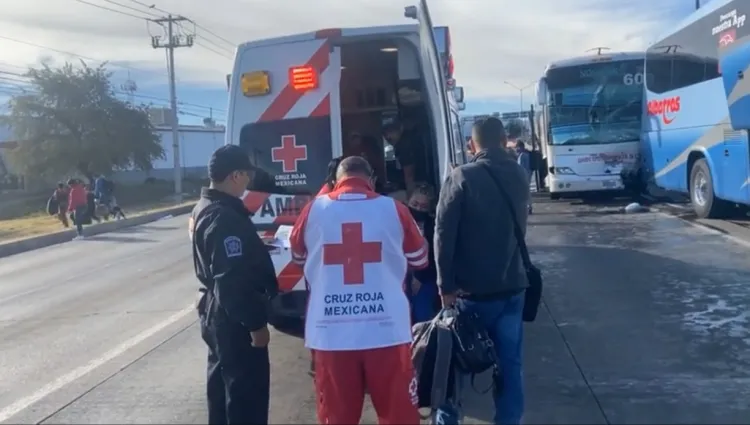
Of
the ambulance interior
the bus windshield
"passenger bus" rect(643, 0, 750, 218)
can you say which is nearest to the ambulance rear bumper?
the ambulance interior

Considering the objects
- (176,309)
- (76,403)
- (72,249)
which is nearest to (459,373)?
(76,403)

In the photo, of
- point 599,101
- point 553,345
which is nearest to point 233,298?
point 553,345

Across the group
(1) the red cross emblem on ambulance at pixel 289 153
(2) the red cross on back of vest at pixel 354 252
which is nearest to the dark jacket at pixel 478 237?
(2) the red cross on back of vest at pixel 354 252

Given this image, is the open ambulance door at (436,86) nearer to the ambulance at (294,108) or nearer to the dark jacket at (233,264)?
the ambulance at (294,108)

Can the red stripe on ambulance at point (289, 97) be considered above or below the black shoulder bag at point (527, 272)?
above

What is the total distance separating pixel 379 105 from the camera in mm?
10125

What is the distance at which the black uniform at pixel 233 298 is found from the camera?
466cm

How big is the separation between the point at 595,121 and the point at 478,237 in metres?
16.6

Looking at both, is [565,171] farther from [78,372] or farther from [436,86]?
[78,372]

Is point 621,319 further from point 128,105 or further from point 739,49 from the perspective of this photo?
point 128,105

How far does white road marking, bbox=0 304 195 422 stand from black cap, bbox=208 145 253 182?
2.85 m

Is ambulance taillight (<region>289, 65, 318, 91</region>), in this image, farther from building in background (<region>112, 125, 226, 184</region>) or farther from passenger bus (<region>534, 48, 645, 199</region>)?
building in background (<region>112, 125, 226, 184</region>)

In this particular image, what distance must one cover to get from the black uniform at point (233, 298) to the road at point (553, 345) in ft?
3.81

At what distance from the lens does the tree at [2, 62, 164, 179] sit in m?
60.3
